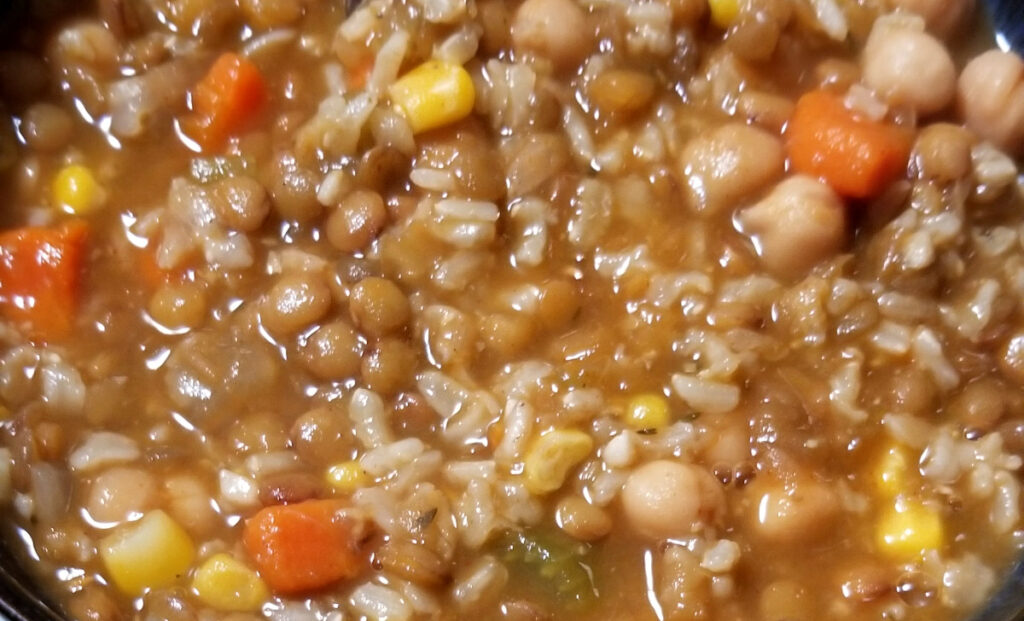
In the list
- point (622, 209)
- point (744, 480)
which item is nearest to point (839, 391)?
point (744, 480)

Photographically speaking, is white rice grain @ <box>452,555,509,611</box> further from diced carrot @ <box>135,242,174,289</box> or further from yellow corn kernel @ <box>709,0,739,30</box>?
yellow corn kernel @ <box>709,0,739,30</box>

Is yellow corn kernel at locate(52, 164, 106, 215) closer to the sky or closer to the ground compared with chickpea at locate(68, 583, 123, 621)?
closer to the sky

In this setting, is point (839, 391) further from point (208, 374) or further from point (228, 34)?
point (228, 34)

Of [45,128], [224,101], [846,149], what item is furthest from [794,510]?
[45,128]

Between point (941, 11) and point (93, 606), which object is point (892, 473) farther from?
point (93, 606)

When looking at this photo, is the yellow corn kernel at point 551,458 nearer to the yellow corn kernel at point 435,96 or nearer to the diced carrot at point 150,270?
the yellow corn kernel at point 435,96

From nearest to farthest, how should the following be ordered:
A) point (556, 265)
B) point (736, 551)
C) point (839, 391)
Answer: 1. point (736, 551)
2. point (839, 391)
3. point (556, 265)

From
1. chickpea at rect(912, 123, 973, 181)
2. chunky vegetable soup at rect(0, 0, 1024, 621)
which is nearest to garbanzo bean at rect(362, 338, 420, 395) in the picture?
chunky vegetable soup at rect(0, 0, 1024, 621)
